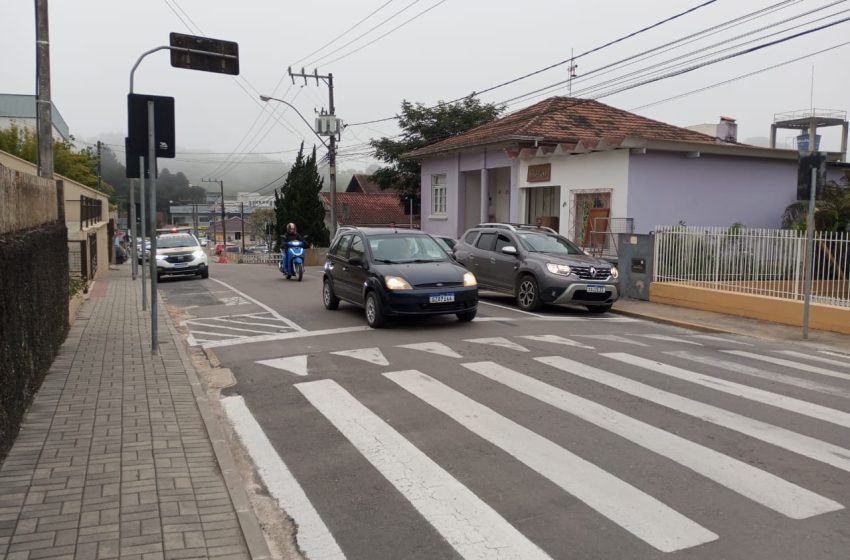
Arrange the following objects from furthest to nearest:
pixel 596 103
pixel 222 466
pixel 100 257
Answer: pixel 596 103 < pixel 100 257 < pixel 222 466

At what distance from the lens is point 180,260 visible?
22109 millimetres

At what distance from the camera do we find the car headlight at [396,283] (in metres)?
11.2

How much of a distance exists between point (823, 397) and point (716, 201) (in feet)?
49.0

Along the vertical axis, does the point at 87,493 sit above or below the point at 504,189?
below

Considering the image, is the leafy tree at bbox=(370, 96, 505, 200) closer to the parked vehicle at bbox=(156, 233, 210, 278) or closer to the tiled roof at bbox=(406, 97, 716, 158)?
the tiled roof at bbox=(406, 97, 716, 158)

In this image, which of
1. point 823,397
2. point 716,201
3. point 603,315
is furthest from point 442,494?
point 716,201

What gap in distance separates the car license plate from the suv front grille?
352 centimetres

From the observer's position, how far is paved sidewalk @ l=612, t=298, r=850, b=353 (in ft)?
38.1

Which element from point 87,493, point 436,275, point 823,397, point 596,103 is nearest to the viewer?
point 87,493

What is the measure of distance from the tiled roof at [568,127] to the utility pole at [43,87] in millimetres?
14948

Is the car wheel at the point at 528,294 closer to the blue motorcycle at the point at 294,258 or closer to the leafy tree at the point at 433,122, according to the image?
the blue motorcycle at the point at 294,258

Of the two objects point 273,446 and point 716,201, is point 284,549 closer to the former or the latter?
point 273,446

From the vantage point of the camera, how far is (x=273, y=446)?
5887 millimetres

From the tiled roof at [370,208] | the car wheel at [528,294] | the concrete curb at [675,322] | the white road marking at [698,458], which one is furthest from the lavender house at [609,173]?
the tiled roof at [370,208]
